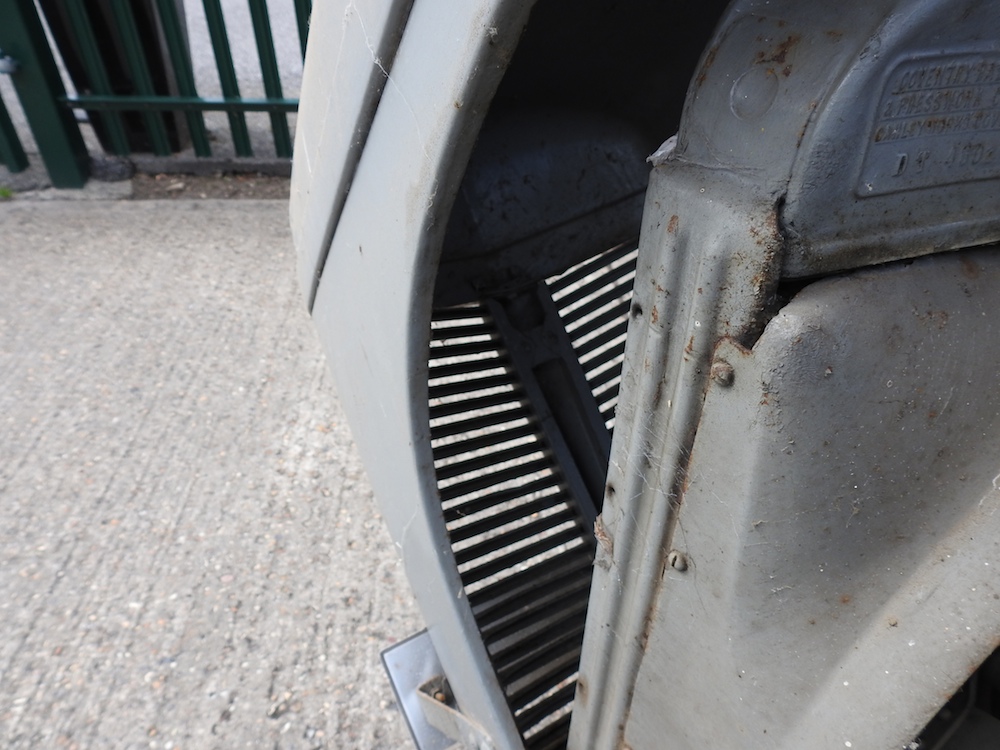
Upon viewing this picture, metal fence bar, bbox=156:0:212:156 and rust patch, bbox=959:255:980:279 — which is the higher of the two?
metal fence bar, bbox=156:0:212:156

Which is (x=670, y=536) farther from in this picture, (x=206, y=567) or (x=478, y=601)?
(x=206, y=567)

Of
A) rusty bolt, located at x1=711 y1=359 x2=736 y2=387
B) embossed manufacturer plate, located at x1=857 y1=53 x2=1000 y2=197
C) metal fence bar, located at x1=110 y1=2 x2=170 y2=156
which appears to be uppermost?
metal fence bar, located at x1=110 y1=2 x2=170 y2=156

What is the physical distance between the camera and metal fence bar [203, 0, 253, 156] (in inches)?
117

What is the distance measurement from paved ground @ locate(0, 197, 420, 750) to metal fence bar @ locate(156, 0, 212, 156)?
Result: 33.8 inches

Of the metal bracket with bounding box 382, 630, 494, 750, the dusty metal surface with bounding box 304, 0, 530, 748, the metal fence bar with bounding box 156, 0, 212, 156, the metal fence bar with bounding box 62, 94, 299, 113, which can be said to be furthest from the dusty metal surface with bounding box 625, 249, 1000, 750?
the metal fence bar with bounding box 156, 0, 212, 156

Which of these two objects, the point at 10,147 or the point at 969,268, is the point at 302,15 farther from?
the point at 969,268

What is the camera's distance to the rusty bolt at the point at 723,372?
1.72 ft

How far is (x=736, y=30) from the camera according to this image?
0.51 m

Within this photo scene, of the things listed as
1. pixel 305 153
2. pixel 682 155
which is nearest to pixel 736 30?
pixel 682 155

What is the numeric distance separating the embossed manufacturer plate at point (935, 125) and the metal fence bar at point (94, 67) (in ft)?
10.9

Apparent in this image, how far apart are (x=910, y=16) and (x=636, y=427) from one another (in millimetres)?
346

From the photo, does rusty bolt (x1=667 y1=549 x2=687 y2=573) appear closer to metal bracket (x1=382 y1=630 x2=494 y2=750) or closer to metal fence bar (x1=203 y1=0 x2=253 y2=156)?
metal bracket (x1=382 y1=630 x2=494 y2=750)

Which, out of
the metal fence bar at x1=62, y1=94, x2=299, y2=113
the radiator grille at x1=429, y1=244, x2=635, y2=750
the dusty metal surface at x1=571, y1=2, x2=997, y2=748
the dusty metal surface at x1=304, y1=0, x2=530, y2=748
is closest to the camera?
the dusty metal surface at x1=571, y1=2, x2=997, y2=748

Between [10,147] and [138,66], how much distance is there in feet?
2.12
